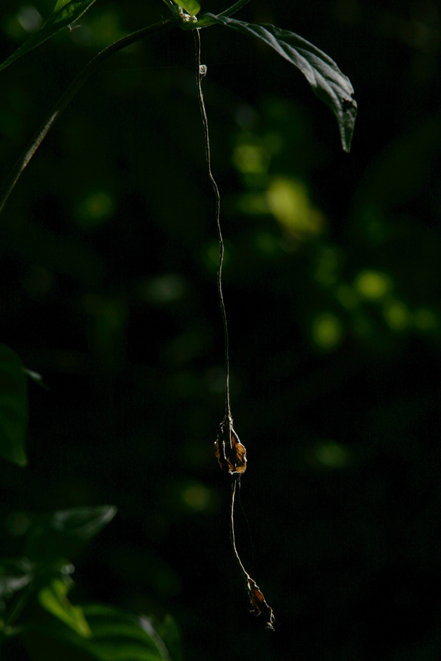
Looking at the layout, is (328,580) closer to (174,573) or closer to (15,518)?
(174,573)

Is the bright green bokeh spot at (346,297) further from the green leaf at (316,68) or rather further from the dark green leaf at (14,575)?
the green leaf at (316,68)

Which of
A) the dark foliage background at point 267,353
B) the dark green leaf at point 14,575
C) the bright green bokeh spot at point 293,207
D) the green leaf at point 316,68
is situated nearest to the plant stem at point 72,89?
the green leaf at point 316,68

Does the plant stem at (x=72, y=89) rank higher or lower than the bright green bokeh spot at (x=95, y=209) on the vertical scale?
higher

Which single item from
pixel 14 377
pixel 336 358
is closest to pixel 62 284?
pixel 336 358

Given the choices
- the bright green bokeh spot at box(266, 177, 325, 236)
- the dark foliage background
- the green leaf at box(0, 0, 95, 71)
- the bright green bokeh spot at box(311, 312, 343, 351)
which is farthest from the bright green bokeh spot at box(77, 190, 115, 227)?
the green leaf at box(0, 0, 95, 71)

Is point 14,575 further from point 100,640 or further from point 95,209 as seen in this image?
point 95,209

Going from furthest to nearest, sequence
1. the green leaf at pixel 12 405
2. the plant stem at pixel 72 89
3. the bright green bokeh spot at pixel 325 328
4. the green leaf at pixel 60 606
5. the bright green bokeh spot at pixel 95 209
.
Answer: the bright green bokeh spot at pixel 325 328
the bright green bokeh spot at pixel 95 209
the green leaf at pixel 60 606
the green leaf at pixel 12 405
the plant stem at pixel 72 89

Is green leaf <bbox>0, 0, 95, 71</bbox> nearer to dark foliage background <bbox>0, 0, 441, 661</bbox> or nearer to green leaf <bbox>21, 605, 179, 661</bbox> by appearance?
green leaf <bbox>21, 605, 179, 661</bbox>
